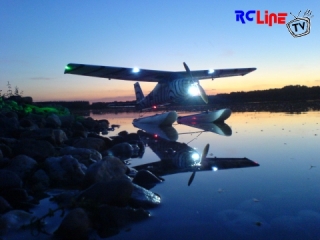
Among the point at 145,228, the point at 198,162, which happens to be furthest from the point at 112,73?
the point at 145,228

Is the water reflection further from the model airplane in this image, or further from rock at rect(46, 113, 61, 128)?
the model airplane

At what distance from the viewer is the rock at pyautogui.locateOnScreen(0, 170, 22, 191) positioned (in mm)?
4004

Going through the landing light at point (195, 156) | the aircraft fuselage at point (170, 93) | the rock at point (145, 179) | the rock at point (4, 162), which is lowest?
the landing light at point (195, 156)

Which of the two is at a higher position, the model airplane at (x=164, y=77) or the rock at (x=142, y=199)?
the model airplane at (x=164, y=77)

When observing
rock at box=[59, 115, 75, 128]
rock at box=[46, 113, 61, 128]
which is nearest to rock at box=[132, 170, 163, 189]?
rock at box=[46, 113, 61, 128]

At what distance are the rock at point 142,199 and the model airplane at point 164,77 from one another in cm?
1222

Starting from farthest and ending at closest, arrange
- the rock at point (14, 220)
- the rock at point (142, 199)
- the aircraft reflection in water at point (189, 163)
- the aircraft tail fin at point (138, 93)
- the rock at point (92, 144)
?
1. the aircraft tail fin at point (138, 93)
2. the rock at point (92, 144)
3. the aircraft reflection in water at point (189, 163)
4. the rock at point (142, 199)
5. the rock at point (14, 220)

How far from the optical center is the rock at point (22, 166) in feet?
15.5

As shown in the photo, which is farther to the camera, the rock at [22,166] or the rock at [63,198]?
the rock at [22,166]

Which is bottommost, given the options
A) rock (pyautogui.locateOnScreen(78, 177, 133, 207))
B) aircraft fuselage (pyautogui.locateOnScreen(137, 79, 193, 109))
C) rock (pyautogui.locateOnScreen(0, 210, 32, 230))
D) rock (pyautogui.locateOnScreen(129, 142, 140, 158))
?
rock (pyautogui.locateOnScreen(129, 142, 140, 158))

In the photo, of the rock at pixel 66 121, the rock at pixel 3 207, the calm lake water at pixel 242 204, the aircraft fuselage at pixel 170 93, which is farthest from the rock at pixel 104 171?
the aircraft fuselage at pixel 170 93

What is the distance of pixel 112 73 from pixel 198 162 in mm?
12429

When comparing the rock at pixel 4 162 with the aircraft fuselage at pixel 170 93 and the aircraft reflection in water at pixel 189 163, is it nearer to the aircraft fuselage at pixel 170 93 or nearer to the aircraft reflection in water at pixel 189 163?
the aircraft reflection in water at pixel 189 163

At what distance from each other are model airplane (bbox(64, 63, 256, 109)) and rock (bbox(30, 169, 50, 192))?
1085 cm
